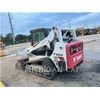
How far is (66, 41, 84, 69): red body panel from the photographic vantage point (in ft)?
10.6

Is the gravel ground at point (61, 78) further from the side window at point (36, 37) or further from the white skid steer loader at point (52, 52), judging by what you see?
the side window at point (36, 37)

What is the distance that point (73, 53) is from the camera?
3.40 metres

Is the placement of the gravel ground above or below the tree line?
below

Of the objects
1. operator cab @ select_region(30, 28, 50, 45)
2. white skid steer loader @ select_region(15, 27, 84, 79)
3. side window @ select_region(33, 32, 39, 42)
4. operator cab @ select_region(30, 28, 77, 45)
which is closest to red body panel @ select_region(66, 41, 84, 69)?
white skid steer loader @ select_region(15, 27, 84, 79)

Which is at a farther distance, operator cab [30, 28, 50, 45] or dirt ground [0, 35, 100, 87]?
operator cab [30, 28, 50, 45]

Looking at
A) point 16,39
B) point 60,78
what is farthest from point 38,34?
point 60,78

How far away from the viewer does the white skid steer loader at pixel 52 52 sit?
3.27 meters

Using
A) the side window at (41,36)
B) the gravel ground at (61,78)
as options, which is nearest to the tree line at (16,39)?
the side window at (41,36)

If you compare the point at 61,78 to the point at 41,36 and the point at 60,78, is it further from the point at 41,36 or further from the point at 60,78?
the point at 41,36

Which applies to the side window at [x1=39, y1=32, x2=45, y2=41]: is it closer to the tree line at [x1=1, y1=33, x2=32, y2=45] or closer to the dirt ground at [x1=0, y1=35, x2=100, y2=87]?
the tree line at [x1=1, y1=33, x2=32, y2=45]

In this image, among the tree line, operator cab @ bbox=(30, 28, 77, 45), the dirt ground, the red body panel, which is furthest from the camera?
the tree line
